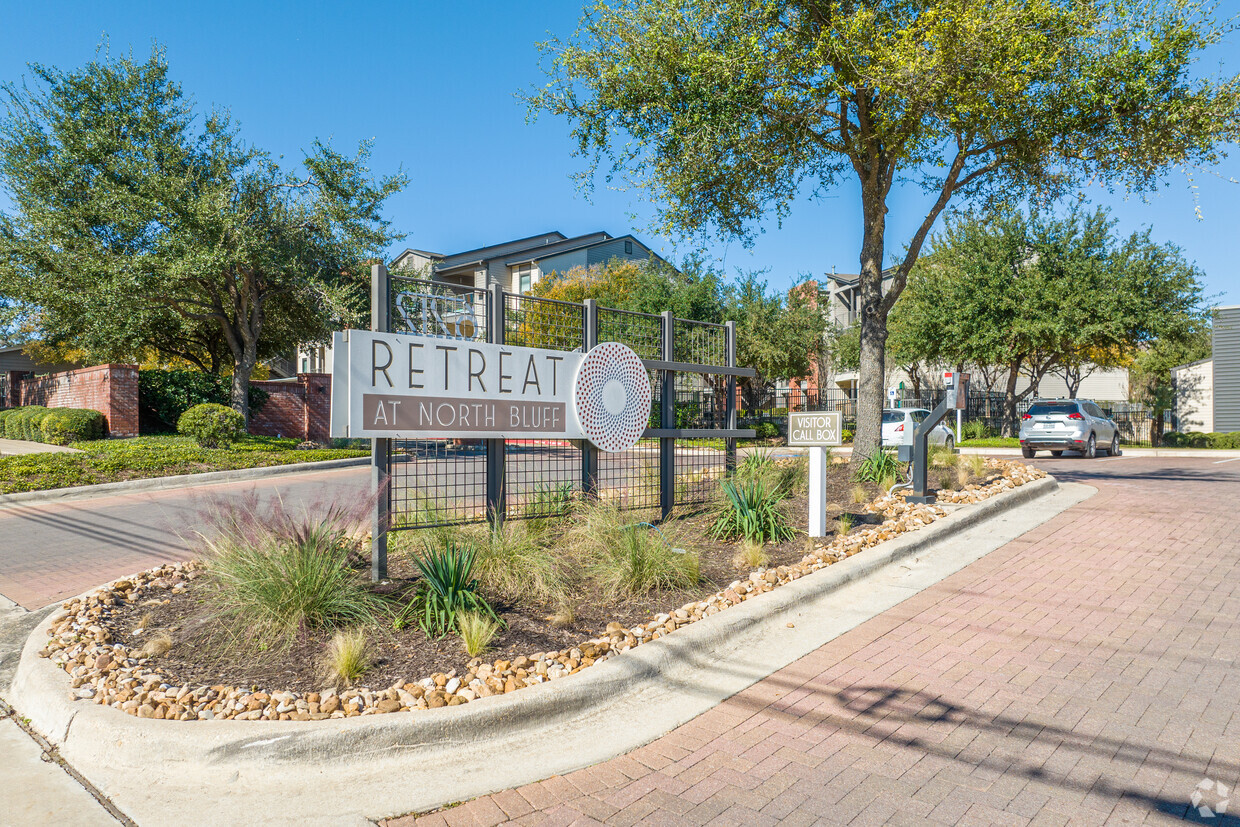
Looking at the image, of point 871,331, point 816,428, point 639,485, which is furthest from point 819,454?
point 871,331

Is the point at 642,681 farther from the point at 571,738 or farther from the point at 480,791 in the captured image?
the point at 480,791

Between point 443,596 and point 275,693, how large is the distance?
1123 mm

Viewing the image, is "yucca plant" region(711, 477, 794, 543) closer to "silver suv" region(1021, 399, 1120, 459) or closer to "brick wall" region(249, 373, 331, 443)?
"silver suv" region(1021, 399, 1120, 459)

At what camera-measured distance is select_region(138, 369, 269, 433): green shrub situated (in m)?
22.0

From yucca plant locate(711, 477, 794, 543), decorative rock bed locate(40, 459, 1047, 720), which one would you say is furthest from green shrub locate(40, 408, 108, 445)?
yucca plant locate(711, 477, 794, 543)

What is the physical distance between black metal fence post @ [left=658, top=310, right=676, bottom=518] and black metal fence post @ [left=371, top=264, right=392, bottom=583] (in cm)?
317

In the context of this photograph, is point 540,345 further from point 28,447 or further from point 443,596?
point 28,447

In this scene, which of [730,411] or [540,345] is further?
[730,411]

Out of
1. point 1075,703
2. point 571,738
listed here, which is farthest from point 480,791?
point 1075,703

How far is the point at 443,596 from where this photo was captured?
4.66 meters

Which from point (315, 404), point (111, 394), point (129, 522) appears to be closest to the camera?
point (129, 522)

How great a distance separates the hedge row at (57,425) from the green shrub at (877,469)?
18.2 meters

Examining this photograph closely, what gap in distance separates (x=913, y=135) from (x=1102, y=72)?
2438 mm

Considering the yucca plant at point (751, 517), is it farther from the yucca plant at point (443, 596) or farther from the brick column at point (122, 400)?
the brick column at point (122, 400)
